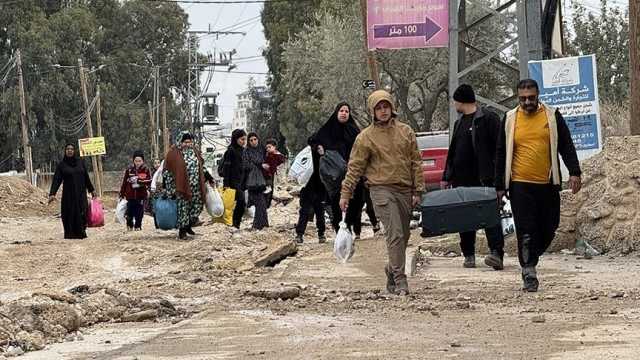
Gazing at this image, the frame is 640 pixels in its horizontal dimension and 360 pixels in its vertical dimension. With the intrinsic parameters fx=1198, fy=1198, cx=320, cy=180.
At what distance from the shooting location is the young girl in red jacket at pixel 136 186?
69.6ft

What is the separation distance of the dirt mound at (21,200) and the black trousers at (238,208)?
23.0m

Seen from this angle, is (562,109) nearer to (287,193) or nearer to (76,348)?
(76,348)

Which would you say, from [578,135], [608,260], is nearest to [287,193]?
[578,135]

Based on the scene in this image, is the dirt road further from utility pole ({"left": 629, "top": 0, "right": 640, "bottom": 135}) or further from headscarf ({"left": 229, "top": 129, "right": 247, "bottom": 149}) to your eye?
headscarf ({"left": 229, "top": 129, "right": 247, "bottom": 149})

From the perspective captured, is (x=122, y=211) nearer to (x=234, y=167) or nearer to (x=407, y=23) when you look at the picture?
(x=234, y=167)

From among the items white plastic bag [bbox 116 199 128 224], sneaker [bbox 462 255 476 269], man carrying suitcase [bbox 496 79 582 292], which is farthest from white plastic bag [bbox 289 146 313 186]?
white plastic bag [bbox 116 199 128 224]

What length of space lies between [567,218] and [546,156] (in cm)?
407

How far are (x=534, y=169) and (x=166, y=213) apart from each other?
354 inches

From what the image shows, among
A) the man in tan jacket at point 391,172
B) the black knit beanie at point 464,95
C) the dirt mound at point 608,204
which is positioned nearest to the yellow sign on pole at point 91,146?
the dirt mound at point 608,204

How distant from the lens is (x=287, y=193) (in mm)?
37688

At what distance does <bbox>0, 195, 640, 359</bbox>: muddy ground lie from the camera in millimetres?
6719

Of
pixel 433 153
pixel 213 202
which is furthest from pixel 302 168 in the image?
pixel 433 153

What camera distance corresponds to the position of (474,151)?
1105 centimetres

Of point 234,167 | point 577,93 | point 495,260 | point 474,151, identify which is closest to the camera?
point 474,151
